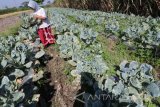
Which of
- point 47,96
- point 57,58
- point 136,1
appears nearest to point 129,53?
point 57,58

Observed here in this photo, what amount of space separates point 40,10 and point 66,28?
78.0 inches

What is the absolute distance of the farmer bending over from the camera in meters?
8.60

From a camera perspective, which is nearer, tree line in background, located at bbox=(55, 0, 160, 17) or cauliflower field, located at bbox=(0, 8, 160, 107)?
cauliflower field, located at bbox=(0, 8, 160, 107)

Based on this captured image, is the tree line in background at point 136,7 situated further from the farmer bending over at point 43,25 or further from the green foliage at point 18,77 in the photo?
the green foliage at point 18,77

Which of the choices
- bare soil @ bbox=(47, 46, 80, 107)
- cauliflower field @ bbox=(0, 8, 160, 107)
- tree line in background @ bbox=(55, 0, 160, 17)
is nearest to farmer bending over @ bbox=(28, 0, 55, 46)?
cauliflower field @ bbox=(0, 8, 160, 107)

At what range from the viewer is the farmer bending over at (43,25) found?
339 inches

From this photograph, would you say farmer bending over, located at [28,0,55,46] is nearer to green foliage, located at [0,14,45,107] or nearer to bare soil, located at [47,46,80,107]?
green foliage, located at [0,14,45,107]

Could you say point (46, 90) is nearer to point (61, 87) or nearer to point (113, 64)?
point (61, 87)

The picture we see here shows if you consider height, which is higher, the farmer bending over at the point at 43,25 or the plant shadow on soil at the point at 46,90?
the farmer bending over at the point at 43,25

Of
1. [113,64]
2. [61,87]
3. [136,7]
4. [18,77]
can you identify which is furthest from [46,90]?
[136,7]

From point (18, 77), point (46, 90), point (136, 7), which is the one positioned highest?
point (18, 77)

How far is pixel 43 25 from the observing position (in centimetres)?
889

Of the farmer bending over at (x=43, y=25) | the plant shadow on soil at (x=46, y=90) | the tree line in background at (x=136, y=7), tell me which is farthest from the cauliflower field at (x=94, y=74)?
the tree line in background at (x=136, y=7)

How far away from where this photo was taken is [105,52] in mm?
7164
